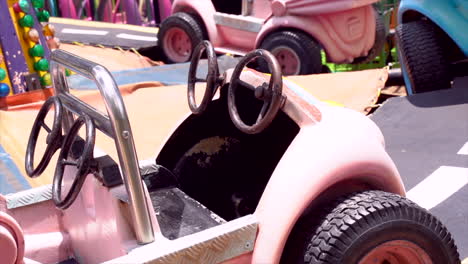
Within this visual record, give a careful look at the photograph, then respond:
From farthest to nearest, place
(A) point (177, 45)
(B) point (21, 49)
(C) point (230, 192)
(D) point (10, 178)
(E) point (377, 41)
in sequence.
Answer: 1. (A) point (177, 45)
2. (E) point (377, 41)
3. (B) point (21, 49)
4. (D) point (10, 178)
5. (C) point (230, 192)

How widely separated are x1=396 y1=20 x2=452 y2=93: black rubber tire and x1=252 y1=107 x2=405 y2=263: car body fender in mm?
1881

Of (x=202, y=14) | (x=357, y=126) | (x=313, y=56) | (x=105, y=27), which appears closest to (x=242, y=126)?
(x=357, y=126)

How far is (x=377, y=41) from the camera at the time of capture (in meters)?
4.95

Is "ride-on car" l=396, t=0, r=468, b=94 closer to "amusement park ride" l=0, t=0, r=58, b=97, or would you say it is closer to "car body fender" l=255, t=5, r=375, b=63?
"car body fender" l=255, t=5, r=375, b=63

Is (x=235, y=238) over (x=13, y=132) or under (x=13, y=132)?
over

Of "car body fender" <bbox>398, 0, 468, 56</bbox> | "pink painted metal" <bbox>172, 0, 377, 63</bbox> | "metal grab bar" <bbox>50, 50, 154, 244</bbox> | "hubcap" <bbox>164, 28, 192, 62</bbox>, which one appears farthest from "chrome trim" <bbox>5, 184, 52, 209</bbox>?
"hubcap" <bbox>164, 28, 192, 62</bbox>

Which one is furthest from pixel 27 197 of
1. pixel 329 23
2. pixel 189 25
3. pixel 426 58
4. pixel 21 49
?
pixel 189 25

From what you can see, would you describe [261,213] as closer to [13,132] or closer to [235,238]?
[235,238]

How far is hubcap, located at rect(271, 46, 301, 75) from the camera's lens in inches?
181

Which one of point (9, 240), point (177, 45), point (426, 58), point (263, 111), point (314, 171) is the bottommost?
point (177, 45)

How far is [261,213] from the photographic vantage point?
4.65ft

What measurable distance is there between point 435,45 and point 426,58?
0.10m

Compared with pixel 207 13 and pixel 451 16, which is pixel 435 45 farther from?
pixel 207 13

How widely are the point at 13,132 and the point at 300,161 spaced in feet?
7.58
